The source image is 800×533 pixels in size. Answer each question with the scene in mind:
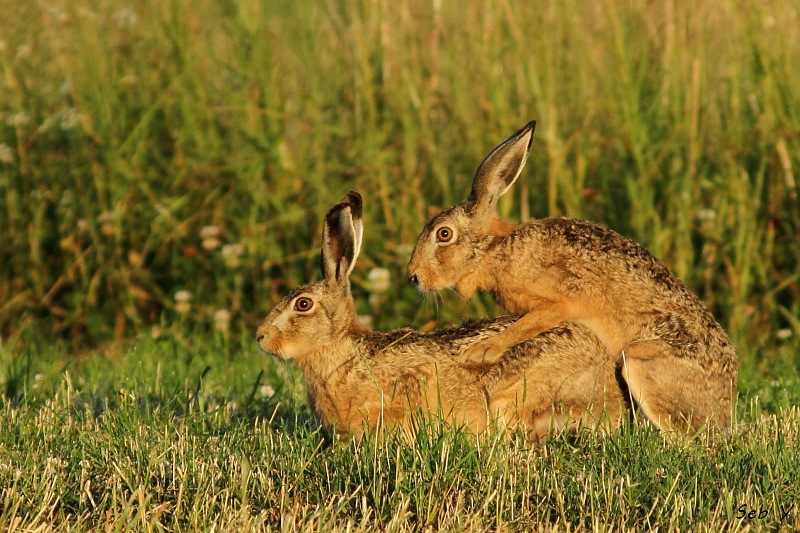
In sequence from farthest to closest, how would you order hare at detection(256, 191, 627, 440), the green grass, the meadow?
the meadow < hare at detection(256, 191, 627, 440) < the green grass

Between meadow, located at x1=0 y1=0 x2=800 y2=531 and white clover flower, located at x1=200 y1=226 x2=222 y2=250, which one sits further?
white clover flower, located at x1=200 y1=226 x2=222 y2=250

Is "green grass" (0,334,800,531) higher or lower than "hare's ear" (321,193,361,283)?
lower

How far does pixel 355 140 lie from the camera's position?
7957mm

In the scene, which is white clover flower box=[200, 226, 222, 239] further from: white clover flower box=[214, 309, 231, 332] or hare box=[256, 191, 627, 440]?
hare box=[256, 191, 627, 440]

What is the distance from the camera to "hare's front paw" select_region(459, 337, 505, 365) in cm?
488

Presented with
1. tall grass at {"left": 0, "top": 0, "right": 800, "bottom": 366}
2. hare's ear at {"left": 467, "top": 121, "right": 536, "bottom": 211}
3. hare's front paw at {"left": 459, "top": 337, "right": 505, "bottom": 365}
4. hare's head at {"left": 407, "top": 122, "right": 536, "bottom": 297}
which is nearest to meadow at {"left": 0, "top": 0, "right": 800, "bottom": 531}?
tall grass at {"left": 0, "top": 0, "right": 800, "bottom": 366}

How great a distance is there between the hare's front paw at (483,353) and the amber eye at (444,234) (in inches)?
28.7

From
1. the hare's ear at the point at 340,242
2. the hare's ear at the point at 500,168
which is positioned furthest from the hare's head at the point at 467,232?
the hare's ear at the point at 340,242

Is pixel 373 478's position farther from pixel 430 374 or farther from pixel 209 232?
pixel 209 232

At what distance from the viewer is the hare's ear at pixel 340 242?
5.04m

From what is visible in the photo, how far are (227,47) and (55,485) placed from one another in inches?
203

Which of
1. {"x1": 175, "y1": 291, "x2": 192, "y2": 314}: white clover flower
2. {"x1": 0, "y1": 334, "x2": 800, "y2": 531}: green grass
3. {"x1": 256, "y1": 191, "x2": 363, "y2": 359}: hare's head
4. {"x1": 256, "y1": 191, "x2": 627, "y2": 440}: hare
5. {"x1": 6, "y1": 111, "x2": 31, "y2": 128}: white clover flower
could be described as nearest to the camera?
{"x1": 0, "y1": 334, "x2": 800, "y2": 531}: green grass

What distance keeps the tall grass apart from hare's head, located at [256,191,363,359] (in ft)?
7.25

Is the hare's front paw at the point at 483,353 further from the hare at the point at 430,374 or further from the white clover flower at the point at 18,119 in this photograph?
the white clover flower at the point at 18,119
